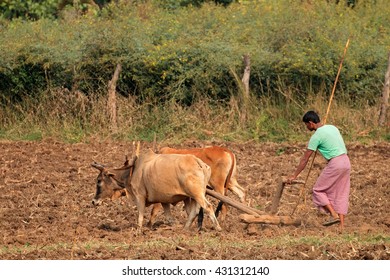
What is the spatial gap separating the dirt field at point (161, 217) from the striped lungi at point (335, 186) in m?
0.34

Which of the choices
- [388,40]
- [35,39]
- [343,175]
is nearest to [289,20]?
[388,40]

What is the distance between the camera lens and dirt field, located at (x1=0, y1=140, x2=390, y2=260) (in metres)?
10.9

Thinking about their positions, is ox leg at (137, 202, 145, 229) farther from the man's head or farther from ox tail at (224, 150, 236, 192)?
the man's head

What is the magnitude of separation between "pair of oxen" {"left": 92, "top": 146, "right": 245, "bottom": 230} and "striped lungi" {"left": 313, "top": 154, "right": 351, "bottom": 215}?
1441 millimetres

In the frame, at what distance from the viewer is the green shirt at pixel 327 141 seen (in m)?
13.2

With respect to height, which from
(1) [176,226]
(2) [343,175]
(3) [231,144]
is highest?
(2) [343,175]

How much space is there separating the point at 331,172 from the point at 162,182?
2.23 meters

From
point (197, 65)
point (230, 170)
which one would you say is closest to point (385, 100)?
point (197, 65)

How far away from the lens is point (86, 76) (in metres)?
23.4

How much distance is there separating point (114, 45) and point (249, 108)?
3431 mm

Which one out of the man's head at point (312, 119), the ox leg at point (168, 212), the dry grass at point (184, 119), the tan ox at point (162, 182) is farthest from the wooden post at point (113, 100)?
the man's head at point (312, 119)

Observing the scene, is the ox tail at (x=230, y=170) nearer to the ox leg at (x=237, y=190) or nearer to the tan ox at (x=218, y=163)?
the tan ox at (x=218, y=163)

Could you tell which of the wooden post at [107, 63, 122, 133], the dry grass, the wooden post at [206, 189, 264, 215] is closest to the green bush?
the dry grass
